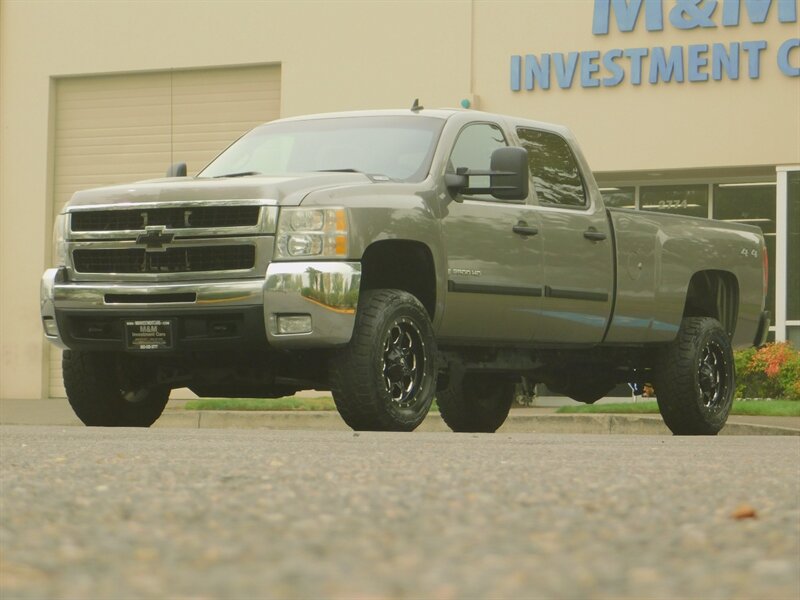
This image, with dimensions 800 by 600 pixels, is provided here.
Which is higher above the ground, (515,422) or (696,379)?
(696,379)

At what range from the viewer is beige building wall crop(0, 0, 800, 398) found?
832 inches

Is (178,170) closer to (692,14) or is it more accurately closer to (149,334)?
(149,334)

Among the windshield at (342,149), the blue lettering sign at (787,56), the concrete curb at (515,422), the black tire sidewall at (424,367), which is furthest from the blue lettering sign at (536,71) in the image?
the black tire sidewall at (424,367)

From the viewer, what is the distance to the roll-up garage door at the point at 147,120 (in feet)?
79.7

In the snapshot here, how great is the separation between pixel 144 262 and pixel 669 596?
22.6 feet

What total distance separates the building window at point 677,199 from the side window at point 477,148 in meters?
11.8

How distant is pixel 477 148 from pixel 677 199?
12.3m

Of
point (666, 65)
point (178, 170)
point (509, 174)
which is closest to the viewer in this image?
point (509, 174)

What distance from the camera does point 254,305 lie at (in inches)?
338

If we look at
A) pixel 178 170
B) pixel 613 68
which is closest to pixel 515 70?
pixel 613 68

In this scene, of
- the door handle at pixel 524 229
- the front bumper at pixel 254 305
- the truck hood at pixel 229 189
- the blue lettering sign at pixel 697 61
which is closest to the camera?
the front bumper at pixel 254 305

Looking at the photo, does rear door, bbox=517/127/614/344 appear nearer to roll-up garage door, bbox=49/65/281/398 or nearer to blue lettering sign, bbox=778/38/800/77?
blue lettering sign, bbox=778/38/800/77

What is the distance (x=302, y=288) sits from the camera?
8.52 meters

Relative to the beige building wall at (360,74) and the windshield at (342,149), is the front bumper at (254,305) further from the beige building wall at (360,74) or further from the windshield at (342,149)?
the beige building wall at (360,74)
